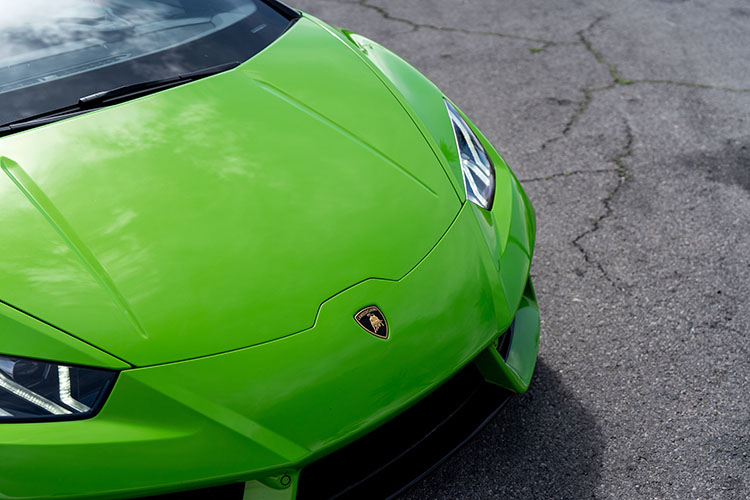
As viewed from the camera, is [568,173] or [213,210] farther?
[568,173]

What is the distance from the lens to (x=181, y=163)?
1832 millimetres

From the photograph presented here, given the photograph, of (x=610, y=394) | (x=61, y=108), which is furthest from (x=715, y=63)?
(x=61, y=108)

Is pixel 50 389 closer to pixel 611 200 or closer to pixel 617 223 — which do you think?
pixel 617 223

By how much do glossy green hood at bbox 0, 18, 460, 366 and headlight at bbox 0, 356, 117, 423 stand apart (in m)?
0.07

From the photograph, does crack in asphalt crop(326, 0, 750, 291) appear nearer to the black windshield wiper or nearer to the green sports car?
the green sports car

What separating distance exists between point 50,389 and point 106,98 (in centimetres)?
96

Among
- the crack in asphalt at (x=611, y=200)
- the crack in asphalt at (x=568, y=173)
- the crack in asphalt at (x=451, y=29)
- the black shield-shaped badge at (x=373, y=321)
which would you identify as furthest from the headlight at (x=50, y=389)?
the crack in asphalt at (x=451, y=29)

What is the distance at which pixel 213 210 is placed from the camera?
5.67 ft

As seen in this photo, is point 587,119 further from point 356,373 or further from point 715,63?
point 356,373

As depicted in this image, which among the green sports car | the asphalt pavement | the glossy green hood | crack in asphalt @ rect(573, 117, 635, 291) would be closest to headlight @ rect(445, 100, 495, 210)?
the green sports car

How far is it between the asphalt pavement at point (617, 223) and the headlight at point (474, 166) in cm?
69

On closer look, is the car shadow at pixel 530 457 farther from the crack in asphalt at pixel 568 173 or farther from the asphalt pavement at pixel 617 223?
the crack in asphalt at pixel 568 173

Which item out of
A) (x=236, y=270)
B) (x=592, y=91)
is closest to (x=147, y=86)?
(x=236, y=270)

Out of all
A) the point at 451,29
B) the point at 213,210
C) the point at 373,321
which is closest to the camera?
the point at 373,321
